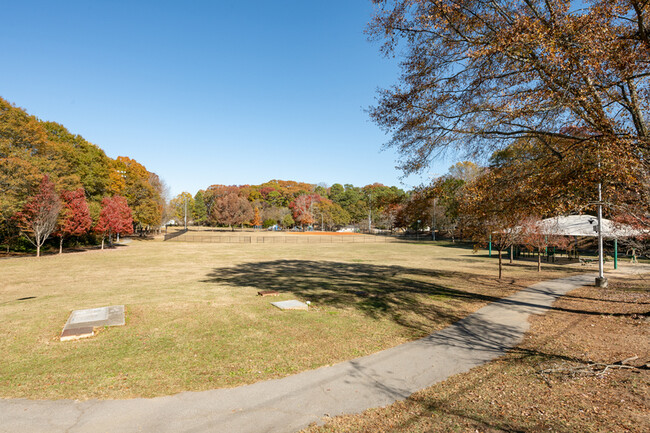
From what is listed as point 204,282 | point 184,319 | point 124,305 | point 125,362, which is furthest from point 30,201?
point 125,362

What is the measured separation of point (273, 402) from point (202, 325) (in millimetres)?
4694

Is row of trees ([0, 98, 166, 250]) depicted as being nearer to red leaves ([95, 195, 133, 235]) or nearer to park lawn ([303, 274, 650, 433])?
red leaves ([95, 195, 133, 235])

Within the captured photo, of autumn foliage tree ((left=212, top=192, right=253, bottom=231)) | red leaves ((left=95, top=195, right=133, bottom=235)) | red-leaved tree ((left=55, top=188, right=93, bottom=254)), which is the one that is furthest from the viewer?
autumn foliage tree ((left=212, top=192, right=253, bottom=231))

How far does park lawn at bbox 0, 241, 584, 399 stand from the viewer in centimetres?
591

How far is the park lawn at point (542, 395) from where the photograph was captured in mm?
4387

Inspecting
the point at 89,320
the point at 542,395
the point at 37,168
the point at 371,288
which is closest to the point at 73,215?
the point at 37,168

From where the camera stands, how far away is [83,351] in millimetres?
7012

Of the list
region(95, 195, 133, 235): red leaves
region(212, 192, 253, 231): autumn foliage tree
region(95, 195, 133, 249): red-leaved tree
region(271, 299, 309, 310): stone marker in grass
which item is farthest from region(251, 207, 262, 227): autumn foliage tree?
region(271, 299, 309, 310): stone marker in grass

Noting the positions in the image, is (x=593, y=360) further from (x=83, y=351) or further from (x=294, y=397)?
(x=83, y=351)

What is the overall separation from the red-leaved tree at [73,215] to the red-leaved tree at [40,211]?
203 centimetres

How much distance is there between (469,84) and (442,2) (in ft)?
7.05

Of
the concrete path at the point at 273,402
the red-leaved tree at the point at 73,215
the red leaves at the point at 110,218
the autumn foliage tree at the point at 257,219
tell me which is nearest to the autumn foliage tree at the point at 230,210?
the autumn foliage tree at the point at 257,219

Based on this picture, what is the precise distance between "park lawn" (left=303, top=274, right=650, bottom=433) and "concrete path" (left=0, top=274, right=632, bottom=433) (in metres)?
0.35

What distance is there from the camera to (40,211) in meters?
26.5
